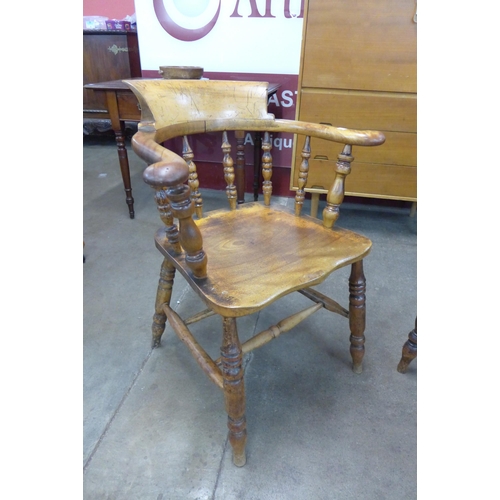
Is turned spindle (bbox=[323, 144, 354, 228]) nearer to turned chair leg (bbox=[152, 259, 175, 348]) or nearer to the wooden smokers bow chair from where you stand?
the wooden smokers bow chair

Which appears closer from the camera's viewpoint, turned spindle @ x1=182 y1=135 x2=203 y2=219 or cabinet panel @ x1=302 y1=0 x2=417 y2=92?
turned spindle @ x1=182 y1=135 x2=203 y2=219

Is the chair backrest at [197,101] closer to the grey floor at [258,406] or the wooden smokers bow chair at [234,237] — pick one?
the wooden smokers bow chair at [234,237]

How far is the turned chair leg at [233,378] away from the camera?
80 centimetres

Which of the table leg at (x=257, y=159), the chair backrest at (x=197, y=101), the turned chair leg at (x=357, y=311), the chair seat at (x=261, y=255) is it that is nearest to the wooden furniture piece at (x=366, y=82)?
the table leg at (x=257, y=159)

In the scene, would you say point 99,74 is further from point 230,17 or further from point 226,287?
point 226,287

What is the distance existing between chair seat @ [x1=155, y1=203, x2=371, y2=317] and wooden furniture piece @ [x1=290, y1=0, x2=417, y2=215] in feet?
2.55

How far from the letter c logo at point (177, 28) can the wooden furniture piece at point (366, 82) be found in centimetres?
73

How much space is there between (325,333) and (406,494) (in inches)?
22.4

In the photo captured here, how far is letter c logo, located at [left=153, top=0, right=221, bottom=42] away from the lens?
2029mm

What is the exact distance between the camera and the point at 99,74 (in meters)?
3.04

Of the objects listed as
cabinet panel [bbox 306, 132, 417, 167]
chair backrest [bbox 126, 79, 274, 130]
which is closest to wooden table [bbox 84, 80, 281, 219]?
cabinet panel [bbox 306, 132, 417, 167]

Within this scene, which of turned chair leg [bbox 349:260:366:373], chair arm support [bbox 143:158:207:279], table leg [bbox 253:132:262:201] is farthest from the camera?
table leg [bbox 253:132:262:201]

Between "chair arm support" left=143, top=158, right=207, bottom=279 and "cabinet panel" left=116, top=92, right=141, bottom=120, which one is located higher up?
"cabinet panel" left=116, top=92, right=141, bottom=120

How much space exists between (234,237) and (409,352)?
2.17ft
